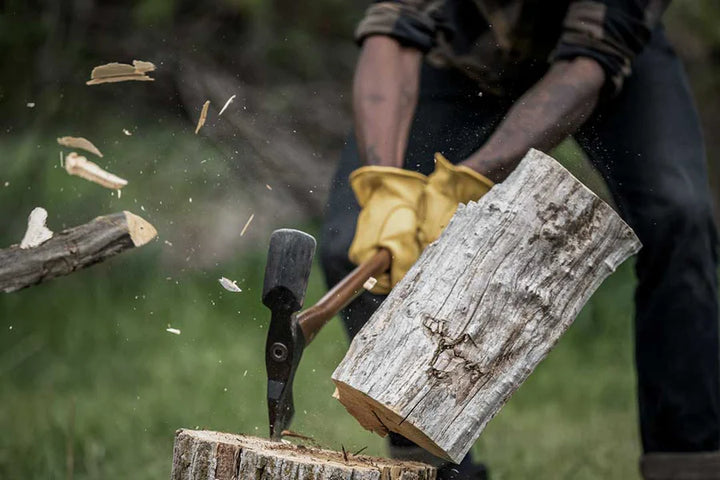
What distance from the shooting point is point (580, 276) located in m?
1.46

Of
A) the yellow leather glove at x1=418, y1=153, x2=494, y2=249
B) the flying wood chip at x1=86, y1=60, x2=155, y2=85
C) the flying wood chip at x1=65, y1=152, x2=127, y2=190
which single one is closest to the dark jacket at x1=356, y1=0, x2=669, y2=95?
the yellow leather glove at x1=418, y1=153, x2=494, y2=249

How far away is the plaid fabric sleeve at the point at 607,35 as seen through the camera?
6.36ft

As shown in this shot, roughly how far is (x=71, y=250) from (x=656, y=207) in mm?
1223

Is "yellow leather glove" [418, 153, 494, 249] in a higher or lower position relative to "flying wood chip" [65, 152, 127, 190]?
higher

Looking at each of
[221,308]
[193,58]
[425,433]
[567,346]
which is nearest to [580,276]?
[425,433]

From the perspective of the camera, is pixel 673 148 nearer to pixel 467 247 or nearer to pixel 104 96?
pixel 467 247

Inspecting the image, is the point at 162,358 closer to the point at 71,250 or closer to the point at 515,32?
the point at 71,250

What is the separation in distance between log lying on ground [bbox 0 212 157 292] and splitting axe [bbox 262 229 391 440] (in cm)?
36

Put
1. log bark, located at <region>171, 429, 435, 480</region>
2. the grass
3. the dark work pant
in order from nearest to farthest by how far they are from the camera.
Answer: log bark, located at <region>171, 429, 435, 480</region> → the dark work pant → the grass

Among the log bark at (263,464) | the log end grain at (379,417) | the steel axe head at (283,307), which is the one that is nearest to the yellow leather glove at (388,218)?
the steel axe head at (283,307)

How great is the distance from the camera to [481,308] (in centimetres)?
139

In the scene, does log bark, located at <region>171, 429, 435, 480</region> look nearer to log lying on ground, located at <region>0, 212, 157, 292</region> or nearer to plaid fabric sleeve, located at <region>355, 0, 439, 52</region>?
log lying on ground, located at <region>0, 212, 157, 292</region>

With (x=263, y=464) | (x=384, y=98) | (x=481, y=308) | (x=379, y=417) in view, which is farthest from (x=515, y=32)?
(x=263, y=464)

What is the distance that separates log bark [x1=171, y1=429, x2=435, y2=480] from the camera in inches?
50.3
